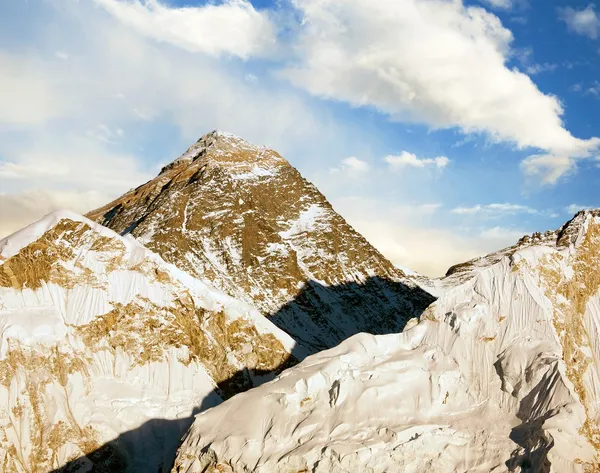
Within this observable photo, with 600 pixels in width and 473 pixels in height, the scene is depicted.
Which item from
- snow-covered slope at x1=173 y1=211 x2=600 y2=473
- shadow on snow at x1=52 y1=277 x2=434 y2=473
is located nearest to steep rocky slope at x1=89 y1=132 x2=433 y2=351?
shadow on snow at x1=52 y1=277 x2=434 y2=473

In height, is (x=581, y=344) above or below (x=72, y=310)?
below

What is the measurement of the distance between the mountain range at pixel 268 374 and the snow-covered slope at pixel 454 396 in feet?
0.43

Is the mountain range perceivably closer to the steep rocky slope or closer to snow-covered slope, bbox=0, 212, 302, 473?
snow-covered slope, bbox=0, 212, 302, 473

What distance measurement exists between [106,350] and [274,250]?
90.6 m

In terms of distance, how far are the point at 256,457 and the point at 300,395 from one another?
6.12 m

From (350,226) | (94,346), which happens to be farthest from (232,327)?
(350,226)

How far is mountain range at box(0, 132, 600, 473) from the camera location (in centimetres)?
4388

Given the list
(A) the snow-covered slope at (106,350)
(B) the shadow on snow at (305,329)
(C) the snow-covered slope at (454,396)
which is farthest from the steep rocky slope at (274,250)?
(C) the snow-covered slope at (454,396)

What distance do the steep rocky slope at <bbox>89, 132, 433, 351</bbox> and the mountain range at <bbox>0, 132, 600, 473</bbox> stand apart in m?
56.3

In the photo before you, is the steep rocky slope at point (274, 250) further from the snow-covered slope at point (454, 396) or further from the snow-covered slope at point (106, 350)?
the snow-covered slope at point (454, 396)

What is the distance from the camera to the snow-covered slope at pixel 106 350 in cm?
6594

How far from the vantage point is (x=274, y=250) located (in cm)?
16350

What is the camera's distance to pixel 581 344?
5219cm

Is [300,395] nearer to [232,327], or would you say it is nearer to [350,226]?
[232,327]
